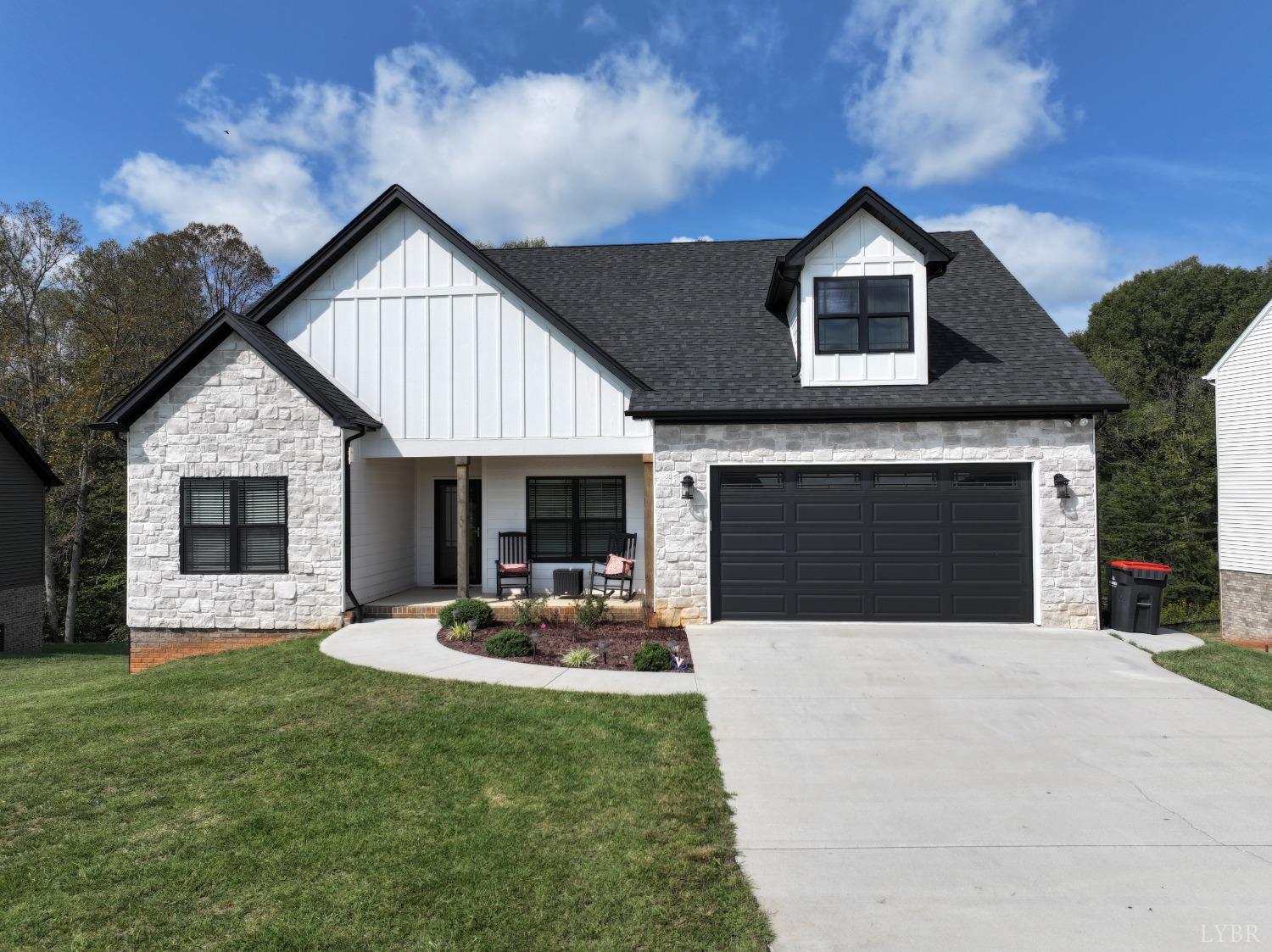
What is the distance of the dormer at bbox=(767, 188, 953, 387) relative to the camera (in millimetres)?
10617

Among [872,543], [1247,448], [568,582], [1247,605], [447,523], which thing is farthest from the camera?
[1247,605]

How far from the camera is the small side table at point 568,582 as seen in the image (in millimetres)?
12133

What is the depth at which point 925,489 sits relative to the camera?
34.4 ft

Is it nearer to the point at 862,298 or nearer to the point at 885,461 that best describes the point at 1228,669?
the point at 885,461

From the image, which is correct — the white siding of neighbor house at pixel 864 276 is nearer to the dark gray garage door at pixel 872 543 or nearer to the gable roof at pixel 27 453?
the dark gray garage door at pixel 872 543

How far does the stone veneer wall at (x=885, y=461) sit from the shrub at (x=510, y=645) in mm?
2556

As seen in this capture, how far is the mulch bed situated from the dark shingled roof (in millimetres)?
3303

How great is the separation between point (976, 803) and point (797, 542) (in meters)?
6.14

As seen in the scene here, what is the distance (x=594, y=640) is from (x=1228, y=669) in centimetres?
764

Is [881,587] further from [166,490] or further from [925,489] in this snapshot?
[166,490]

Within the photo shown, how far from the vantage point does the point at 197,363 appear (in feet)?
35.2

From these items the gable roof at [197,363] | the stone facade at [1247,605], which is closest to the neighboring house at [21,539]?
the gable roof at [197,363]

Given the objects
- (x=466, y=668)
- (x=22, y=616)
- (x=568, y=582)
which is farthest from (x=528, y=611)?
(x=22, y=616)

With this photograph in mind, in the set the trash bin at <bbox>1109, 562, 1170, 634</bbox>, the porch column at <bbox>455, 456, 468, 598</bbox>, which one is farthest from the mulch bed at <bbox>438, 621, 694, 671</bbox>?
the trash bin at <bbox>1109, 562, 1170, 634</bbox>
